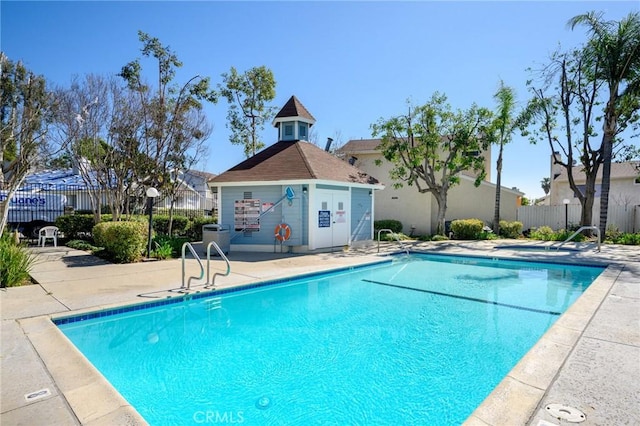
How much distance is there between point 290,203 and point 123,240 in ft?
18.5

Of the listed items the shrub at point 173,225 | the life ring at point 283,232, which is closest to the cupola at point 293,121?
the life ring at point 283,232

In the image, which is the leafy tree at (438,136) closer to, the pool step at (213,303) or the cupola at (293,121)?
the cupola at (293,121)

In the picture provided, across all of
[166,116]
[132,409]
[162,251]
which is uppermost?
[166,116]

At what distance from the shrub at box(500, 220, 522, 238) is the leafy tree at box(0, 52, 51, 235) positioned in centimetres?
2034

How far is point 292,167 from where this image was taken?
13.9 metres

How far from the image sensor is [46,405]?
2953 mm

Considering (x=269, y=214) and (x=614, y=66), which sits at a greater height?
(x=614, y=66)

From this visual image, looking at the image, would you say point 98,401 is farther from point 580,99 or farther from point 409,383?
point 580,99

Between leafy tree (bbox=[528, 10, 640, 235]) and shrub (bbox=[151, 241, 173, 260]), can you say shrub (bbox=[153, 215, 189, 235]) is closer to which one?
shrub (bbox=[151, 241, 173, 260])

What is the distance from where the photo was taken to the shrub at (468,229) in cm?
1811

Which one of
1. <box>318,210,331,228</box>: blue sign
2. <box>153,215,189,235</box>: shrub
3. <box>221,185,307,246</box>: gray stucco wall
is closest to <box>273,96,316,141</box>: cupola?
<box>221,185,307,246</box>: gray stucco wall

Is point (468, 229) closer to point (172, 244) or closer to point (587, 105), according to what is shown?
point (587, 105)

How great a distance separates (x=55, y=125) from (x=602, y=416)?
642 inches

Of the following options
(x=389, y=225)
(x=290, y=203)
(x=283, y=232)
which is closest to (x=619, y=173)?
(x=389, y=225)
